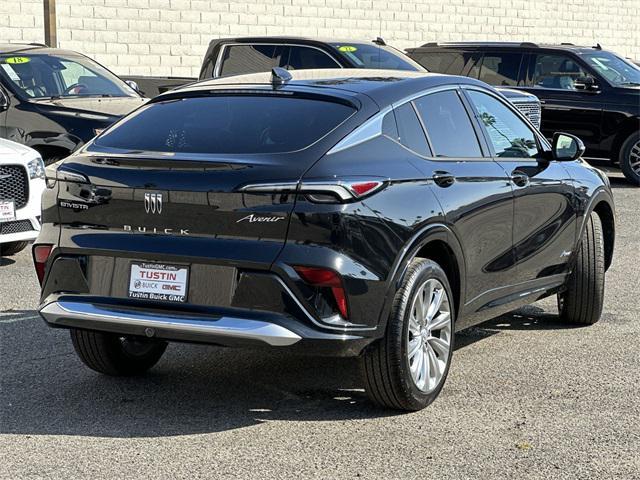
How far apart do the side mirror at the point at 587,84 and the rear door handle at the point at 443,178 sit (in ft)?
37.2

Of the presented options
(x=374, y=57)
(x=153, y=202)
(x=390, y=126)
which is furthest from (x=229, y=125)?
(x=374, y=57)

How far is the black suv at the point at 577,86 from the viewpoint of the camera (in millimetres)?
17062

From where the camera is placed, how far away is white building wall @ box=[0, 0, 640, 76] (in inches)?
799

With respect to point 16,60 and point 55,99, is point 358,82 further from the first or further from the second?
point 16,60

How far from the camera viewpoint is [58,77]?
13562mm

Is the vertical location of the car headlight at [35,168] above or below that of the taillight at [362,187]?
below

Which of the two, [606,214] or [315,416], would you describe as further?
[606,214]

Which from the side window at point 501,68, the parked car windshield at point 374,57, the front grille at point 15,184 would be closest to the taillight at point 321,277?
the front grille at point 15,184

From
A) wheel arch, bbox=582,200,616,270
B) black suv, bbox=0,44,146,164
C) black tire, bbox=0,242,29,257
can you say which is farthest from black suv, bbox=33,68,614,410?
black suv, bbox=0,44,146,164

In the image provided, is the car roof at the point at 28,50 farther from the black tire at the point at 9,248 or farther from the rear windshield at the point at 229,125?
the rear windshield at the point at 229,125

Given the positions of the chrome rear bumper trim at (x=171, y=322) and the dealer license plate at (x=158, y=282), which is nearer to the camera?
the chrome rear bumper trim at (x=171, y=322)

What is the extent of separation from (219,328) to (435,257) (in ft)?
4.47

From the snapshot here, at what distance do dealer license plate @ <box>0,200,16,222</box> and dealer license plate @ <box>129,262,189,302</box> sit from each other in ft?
16.2

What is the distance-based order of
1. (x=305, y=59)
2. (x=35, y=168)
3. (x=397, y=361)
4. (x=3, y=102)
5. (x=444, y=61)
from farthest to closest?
1. (x=444, y=61)
2. (x=305, y=59)
3. (x=3, y=102)
4. (x=35, y=168)
5. (x=397, y=361)
